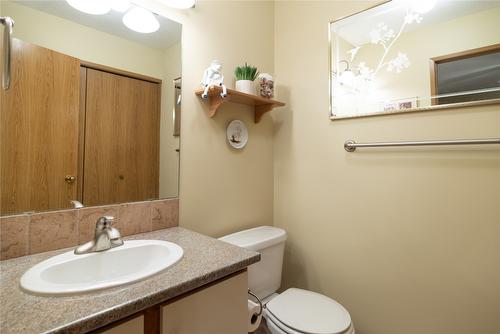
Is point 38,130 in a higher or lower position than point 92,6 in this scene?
lower

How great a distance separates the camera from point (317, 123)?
5.00 feet

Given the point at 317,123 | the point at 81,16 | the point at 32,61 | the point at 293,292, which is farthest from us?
the point at 317,123

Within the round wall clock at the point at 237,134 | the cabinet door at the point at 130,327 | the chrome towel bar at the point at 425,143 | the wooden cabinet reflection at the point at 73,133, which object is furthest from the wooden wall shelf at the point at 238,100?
the cabinet door at the point at 130,327

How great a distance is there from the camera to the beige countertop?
476 millimetres

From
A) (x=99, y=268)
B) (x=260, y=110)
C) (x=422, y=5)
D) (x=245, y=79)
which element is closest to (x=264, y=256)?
(x=99, y=268)

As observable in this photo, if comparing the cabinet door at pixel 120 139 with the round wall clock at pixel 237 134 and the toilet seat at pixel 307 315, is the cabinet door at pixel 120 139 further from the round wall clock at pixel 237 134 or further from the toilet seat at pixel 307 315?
the toilet seat at pixel 307 315

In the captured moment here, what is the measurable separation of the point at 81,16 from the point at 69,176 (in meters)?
0.63

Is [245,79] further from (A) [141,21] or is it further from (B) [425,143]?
(B) [425,143]

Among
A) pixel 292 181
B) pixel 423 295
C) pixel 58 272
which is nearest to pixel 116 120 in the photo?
pixel 58 272

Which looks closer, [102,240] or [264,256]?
[102,240]

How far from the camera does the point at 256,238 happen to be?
4.42 ft

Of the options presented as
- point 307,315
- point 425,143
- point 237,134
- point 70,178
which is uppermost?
point 237,134

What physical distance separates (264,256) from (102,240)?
80 centimetres

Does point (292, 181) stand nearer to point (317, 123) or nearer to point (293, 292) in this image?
point (317, 123)
